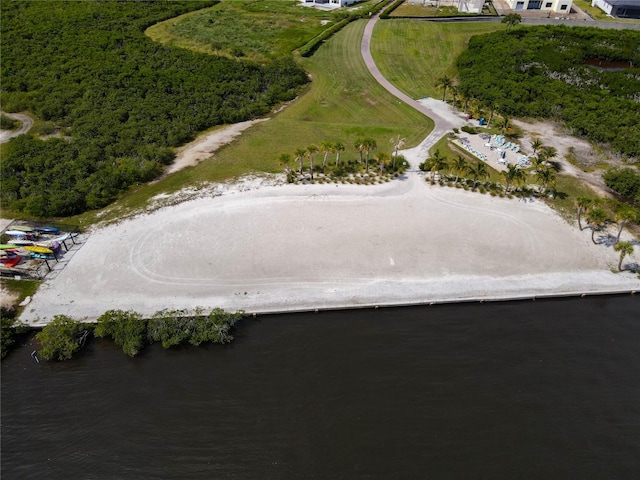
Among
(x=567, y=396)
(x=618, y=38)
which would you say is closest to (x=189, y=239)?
(x=567, y=396)

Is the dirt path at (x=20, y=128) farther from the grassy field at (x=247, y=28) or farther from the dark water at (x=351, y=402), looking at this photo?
the dark water at (x=351, y=402)

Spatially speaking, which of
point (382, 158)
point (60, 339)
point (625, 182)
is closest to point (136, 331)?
point (60, 339)

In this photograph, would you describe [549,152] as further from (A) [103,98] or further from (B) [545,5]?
(B) [545,5]

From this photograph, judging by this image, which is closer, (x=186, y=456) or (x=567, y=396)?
(x=186, y=456)

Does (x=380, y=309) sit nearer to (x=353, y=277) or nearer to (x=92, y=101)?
(x=353, y=277)

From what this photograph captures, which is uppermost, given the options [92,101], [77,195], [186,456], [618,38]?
[618,38]
